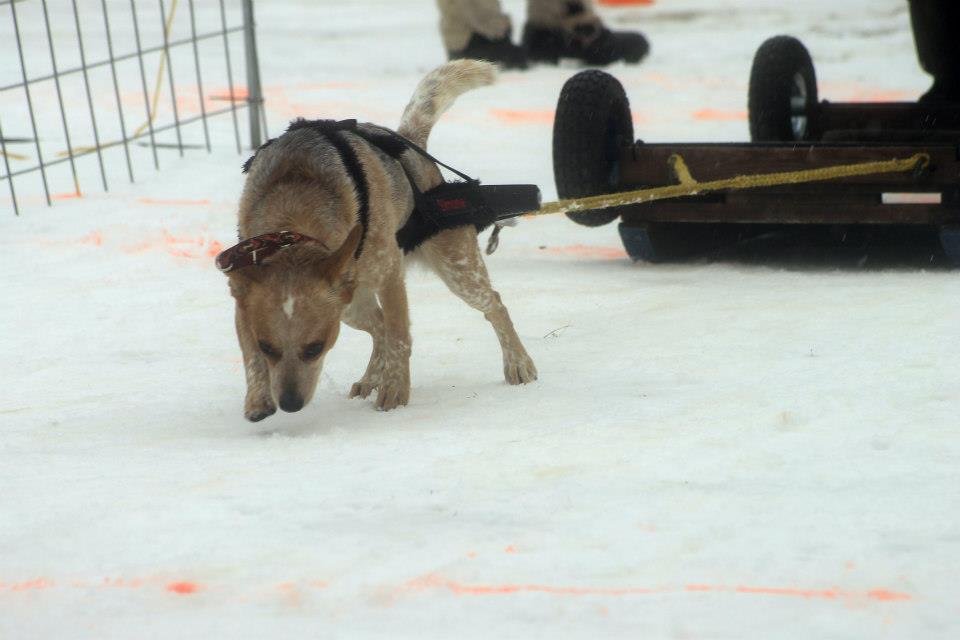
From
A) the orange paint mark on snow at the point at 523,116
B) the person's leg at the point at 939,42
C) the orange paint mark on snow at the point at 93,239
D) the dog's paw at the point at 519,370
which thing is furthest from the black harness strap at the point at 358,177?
the orange paint mark on snow at the point at 523,116

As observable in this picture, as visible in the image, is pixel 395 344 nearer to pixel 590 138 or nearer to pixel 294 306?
pixel 294 306

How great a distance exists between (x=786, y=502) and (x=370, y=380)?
1693 millimetres

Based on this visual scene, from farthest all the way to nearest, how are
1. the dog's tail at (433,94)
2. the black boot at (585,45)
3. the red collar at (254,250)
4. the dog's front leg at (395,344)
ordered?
the black boot at (585,45) → the dog's tail at (433,94) → the dog's front leg at (395,344) → the red collar at (254,250)

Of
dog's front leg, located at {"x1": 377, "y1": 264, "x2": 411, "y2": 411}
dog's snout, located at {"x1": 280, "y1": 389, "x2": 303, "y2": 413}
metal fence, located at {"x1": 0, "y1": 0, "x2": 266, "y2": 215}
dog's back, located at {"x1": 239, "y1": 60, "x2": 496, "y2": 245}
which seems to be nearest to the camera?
dog's snout, located at {"x1": 280, "y1": 389, "x2": 303, "y2": 413}

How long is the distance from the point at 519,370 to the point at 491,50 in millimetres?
7724

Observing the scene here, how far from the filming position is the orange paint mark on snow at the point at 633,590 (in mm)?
2535

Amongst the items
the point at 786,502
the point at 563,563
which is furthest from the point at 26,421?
the point at 786,502

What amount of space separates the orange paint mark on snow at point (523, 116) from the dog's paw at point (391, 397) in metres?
5.51

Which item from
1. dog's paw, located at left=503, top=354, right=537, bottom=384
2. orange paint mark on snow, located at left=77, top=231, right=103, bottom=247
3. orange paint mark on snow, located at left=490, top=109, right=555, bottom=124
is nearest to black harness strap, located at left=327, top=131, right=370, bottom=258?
dog's paw, located at left=503, top=354, right=537, bottom=384

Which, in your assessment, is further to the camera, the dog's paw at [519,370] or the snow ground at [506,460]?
the dog's paw at [519,370]

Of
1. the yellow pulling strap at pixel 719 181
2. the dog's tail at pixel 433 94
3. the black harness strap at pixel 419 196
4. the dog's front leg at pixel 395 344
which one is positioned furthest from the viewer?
the yellow pulling strap at pixel 719 181

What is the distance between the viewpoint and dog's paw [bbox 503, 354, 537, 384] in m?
4.27

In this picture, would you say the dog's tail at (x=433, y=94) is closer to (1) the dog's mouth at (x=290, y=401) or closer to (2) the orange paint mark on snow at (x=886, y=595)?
(1) the dog's mouth at (x=290, y=401)

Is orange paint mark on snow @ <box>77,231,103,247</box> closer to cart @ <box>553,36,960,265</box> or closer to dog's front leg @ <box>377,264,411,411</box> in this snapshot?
cart @ <box>553,36,960,265</box>
